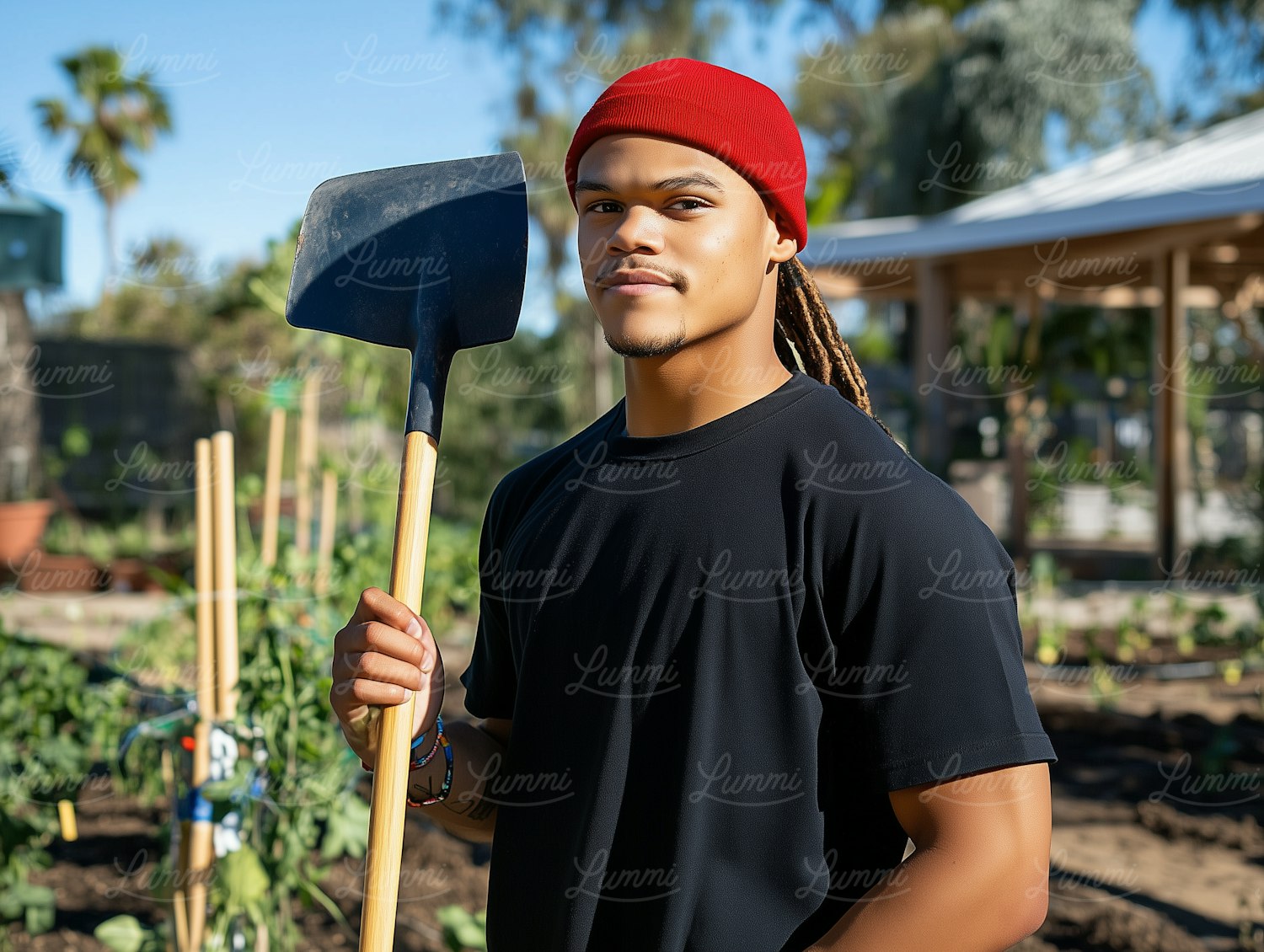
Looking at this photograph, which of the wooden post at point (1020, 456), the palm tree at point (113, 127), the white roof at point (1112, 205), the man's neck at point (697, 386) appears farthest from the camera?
the palm tree at point (113, 127)

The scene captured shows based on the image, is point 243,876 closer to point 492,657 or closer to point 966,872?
point 492,657

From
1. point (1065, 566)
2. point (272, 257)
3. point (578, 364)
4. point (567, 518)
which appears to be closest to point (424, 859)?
point (272, 257)

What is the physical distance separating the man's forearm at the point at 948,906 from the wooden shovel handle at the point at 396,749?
0.45 metres

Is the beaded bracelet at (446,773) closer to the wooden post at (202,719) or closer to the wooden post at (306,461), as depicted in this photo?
the wooden post at (202,719)

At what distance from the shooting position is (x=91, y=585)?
9.58 metres

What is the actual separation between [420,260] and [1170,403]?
882 cm

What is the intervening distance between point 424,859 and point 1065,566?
7.90 meters

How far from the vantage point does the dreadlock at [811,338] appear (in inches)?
57.4

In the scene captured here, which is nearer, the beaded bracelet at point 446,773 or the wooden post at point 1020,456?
the beaded bracelet at point 446,773

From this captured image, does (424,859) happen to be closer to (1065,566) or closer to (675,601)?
(675,601)

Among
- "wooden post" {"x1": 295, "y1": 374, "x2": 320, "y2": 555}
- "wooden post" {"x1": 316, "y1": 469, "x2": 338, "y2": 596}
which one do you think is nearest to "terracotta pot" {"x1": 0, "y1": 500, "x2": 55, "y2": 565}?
"wooden post" {"x1": 295, "y1": 374, "x2": 320, "y2": 555}

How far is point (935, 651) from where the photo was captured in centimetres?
103

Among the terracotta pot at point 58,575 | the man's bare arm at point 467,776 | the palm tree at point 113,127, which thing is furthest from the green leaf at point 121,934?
the palm tree at point 113,127

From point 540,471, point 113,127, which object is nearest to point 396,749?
point 540,471
